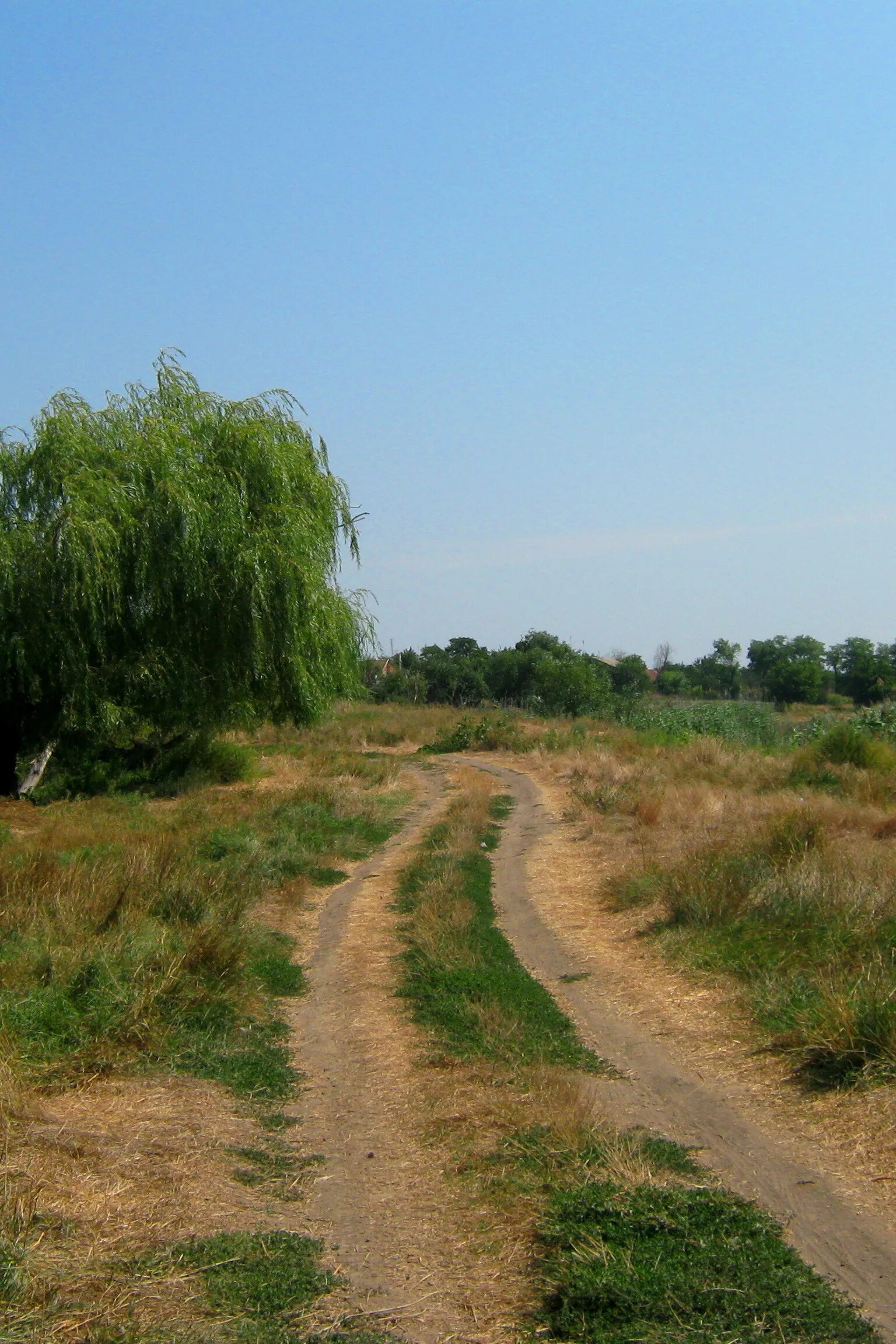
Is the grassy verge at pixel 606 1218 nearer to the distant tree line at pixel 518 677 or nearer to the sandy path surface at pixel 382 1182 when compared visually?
the sandy path surface at pixel 382 1182

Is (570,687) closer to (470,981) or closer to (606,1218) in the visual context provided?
(470,981)

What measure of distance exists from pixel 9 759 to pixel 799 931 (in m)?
16.7

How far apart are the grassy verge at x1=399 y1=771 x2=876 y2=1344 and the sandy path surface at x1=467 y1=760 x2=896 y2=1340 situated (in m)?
0.16

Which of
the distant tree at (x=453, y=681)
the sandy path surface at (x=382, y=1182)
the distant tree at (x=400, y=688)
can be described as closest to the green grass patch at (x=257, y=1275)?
the sandy path surface at (x=382, y=1182)

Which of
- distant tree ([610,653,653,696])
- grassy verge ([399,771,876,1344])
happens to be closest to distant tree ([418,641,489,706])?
distant tree ([610,653,653,696])

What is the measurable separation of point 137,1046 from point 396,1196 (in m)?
2.36

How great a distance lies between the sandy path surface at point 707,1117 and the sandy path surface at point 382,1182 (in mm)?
1201

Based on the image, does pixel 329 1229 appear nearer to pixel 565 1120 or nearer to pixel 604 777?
pixel 565 1120

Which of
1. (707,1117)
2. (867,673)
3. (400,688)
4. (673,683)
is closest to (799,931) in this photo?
(707,1117)

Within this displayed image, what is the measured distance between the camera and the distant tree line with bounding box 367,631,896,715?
172 ft

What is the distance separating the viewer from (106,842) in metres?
13.4

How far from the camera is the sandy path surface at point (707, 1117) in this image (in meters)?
4.23

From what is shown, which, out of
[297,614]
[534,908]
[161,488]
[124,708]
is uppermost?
[161,488]

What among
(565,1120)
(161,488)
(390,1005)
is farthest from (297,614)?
(565,1120)
